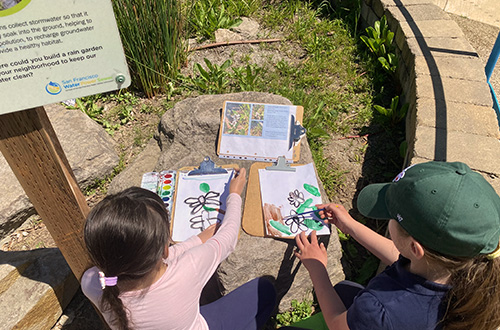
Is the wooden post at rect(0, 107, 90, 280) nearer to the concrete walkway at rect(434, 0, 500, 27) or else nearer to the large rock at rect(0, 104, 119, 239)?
the large rock at rect(0, 104, 119, 239)

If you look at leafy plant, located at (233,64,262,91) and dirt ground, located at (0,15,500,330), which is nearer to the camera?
dirt ground, located at (0,15,500,330)

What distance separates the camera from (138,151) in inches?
124

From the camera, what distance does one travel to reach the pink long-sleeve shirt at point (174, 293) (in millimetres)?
1376

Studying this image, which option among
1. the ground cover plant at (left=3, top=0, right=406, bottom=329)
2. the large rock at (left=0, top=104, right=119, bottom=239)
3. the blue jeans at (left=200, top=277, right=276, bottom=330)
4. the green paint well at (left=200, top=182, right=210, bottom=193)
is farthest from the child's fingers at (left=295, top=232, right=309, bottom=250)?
the large rock at (left=0, top=104, right=119, bottom=239)

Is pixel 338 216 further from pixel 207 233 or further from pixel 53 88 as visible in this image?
pixel 53 88

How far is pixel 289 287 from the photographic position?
Answer: 2227 mm

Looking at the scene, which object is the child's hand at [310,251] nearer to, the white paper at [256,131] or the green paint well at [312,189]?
the green paint well at [312,189]

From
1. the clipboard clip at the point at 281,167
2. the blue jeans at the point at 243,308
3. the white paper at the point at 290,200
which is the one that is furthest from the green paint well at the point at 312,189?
the blue jeans at the point at 243,308

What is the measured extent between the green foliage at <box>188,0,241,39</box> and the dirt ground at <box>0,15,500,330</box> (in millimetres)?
387

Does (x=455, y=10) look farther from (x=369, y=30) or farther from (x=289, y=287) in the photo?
(x=289, y=287)

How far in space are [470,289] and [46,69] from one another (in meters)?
1.50

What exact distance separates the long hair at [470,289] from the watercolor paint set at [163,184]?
1.33m

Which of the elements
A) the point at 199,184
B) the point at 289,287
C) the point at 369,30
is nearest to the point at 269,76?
the point at 369,30

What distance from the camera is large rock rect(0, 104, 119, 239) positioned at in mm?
2582
